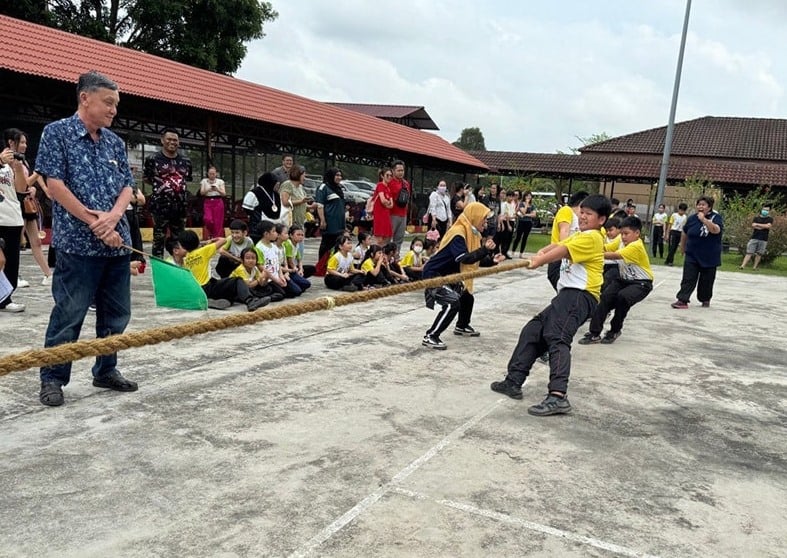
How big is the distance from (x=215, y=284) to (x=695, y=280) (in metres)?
6.45

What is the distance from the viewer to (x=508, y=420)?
3846mm

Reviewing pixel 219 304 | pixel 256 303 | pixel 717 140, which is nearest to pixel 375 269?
pixel 256 303

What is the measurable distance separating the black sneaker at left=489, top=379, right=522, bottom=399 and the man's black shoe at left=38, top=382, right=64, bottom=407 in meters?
2.72

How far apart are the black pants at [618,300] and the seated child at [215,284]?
3476 mm

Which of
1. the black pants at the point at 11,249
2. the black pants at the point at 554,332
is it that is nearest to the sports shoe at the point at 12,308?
the black pants at the point at 11,249

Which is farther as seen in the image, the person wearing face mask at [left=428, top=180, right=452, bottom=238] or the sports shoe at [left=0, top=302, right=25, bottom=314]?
the person wearing face mask at [left=428, top=180, right=452, bottom=238]

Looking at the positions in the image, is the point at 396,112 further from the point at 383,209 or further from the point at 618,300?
the point at 618,300

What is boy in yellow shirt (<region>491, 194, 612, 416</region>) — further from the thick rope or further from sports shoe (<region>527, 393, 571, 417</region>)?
the thick rope

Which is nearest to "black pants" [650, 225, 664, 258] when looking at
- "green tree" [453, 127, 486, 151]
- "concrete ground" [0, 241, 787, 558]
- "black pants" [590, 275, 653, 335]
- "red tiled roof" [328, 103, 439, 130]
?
"black pants" [590, 275, 653, 335]

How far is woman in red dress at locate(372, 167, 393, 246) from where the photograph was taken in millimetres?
9156

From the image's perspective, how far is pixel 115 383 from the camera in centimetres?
389

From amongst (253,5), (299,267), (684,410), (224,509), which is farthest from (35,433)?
(253,5)

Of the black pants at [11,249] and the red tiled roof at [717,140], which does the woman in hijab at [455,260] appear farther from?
the red tiled roof at [717,140]

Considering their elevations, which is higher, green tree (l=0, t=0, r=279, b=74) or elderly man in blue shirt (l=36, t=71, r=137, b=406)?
green tree (l=0, t=0, r=279, b=74)
